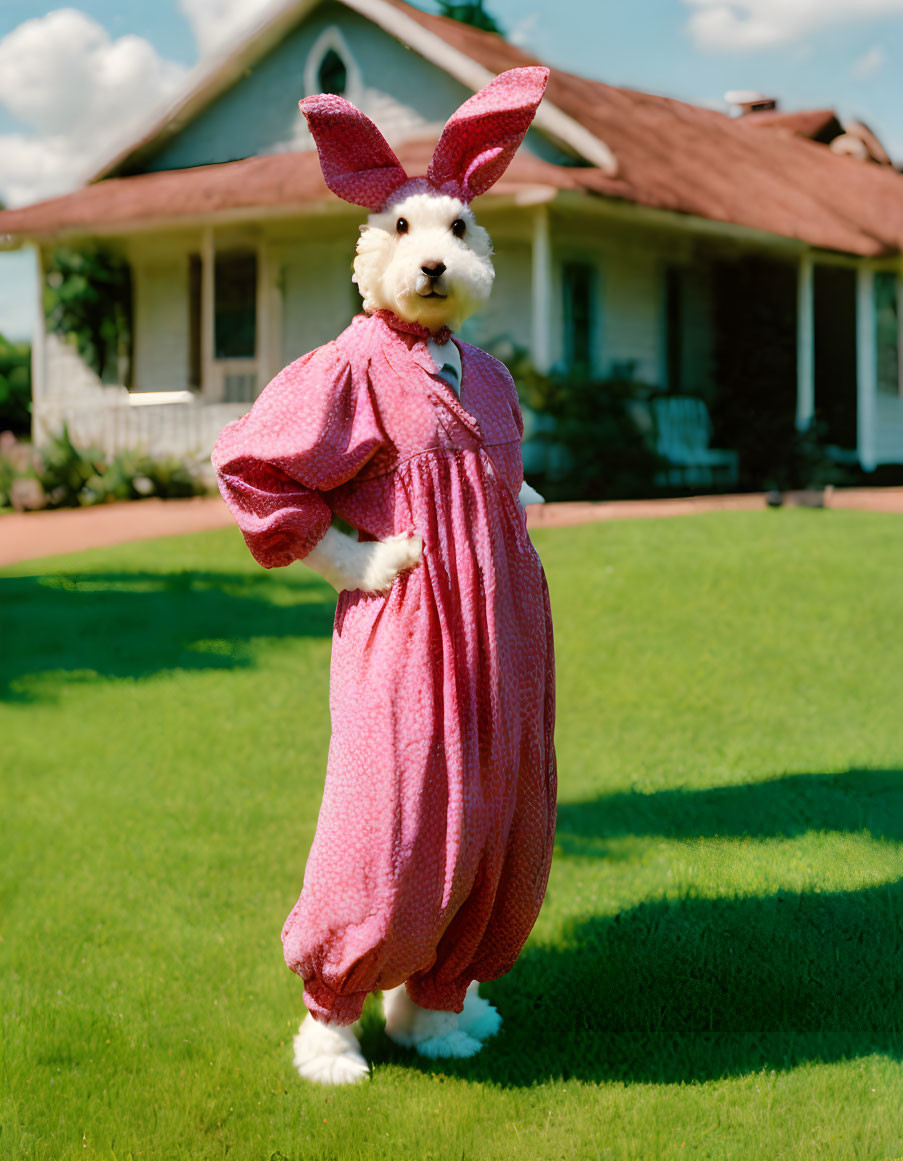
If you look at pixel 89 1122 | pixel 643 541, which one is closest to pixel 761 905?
pixel 89 1122

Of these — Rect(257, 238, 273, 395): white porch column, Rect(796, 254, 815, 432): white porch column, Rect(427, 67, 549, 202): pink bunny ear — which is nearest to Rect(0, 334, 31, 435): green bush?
Rect(257, 238, 273, 395): white porch column

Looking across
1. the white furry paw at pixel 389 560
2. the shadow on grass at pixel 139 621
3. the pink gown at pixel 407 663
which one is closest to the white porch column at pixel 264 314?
the shadow on grass at pixel 139 621

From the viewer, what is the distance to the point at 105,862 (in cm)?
438

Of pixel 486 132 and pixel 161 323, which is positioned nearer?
pixel 486 132

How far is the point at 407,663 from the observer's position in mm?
2660

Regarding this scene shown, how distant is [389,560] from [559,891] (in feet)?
5.70

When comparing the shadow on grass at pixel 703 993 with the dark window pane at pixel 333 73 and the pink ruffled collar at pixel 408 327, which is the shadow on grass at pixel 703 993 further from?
the dark window pane at pixel 333 73

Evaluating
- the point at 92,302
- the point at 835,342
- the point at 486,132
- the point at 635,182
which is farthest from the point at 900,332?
the point at 486,132

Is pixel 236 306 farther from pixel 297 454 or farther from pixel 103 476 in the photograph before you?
pixel 297 454

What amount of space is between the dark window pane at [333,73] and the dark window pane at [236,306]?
2220 millimetres

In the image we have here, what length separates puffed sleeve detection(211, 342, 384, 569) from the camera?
2656 mm

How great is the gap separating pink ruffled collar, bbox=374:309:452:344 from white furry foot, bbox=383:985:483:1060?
147cm

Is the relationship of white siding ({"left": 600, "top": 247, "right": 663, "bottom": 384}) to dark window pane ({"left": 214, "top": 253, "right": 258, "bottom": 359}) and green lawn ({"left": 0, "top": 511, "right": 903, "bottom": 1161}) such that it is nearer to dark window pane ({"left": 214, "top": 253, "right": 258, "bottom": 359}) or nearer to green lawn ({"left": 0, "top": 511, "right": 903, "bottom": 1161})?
dark window pane ({"left": 214, "top": 253, "right": 258, "bottom": 359})

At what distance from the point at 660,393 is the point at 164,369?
21.3ft
